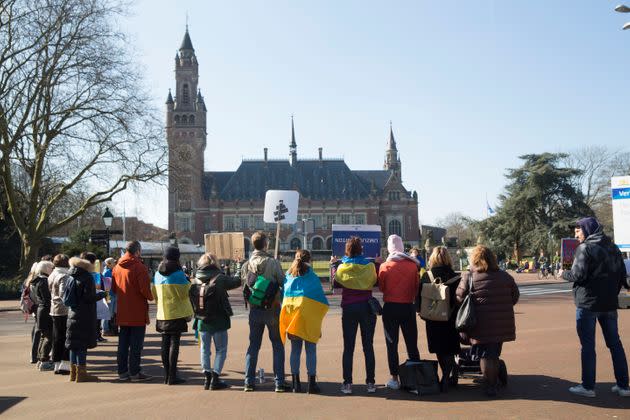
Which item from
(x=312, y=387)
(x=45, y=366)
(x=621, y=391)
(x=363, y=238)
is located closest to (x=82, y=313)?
(x=45, y=366)

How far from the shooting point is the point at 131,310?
838 cm

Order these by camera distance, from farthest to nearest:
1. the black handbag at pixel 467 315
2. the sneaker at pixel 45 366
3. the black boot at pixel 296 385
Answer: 1. the sneaker at pixel 45 366
2. the black boot at pixel 296 385
3. the black handbag at pixel 467 315

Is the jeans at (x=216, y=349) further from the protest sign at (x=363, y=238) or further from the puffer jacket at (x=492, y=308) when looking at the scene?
the protest sign at (x=363, y=238)

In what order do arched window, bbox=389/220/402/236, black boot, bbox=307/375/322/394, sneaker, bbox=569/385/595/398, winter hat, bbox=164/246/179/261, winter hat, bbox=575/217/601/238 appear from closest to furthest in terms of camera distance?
1. sneaker, bbox=569/385/595/398
2. winter hat, bbox=575/217/601/238
3. black boot, bbox=307/375/322/394
4. winter hat, bbox=164/246/179/261
5. arched window, bbox=389/220/402/236

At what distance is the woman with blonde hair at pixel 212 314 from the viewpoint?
767 centimetres

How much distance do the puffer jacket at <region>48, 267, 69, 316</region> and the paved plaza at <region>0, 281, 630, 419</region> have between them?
3.23ft

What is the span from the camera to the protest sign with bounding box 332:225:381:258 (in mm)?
25344

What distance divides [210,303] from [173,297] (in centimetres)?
77

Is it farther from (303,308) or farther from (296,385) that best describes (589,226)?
(296,385)

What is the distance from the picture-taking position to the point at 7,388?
7977 mm

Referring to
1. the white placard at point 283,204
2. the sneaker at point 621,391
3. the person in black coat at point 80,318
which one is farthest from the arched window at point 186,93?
the sneaker at point 621,391

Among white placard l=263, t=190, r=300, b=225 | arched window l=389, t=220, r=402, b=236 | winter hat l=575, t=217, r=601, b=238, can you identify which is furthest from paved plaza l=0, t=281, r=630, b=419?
arched window l=389, t=220, r=402, b=236

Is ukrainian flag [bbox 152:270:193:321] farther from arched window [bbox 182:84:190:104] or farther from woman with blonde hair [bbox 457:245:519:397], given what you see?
arched window [bbox 182:84:190:104]

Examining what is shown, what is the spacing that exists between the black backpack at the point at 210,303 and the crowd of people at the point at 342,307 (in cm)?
1
